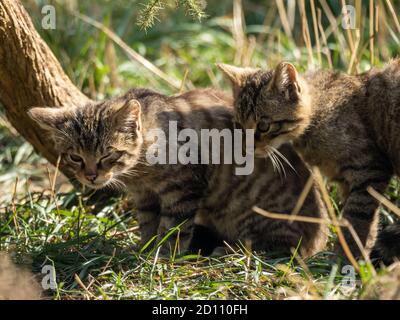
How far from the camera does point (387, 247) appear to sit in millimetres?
4930

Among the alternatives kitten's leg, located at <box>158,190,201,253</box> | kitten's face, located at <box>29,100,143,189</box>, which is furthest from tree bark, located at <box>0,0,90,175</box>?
kitten's leg, located at <box>158,190,201,253</box>

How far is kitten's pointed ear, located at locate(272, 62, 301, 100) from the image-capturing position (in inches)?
207

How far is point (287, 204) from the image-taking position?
5438 millimetres

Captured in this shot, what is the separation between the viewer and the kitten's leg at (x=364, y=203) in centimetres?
523

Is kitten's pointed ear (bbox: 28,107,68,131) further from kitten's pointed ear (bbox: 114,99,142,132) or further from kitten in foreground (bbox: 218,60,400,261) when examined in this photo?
kitten in foreground (bbox: 218,60,400,261)

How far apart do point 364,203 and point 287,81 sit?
1141 mm

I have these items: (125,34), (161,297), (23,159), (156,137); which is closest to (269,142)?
(156,137)

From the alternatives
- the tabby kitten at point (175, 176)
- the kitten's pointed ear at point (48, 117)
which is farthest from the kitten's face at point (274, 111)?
the kitten's pointed ear at point (48, 117)

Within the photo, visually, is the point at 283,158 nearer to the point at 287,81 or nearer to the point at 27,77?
the point at 287,81

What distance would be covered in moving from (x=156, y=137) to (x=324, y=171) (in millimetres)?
1435

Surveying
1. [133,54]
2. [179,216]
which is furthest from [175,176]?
[133,54]

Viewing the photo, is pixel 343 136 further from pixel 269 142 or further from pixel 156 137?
pixel 156 137

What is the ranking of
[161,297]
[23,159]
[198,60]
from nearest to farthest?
1. [161,297]
2. [23,159]
3. [198,60]

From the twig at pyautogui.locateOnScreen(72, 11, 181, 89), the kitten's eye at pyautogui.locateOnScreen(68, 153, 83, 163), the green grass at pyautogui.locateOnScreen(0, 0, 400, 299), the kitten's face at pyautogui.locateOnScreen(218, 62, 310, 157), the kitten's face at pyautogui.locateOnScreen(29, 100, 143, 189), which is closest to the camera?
the green grass at pyautogui.locateOnScreen(0, 0, 400, 299)
